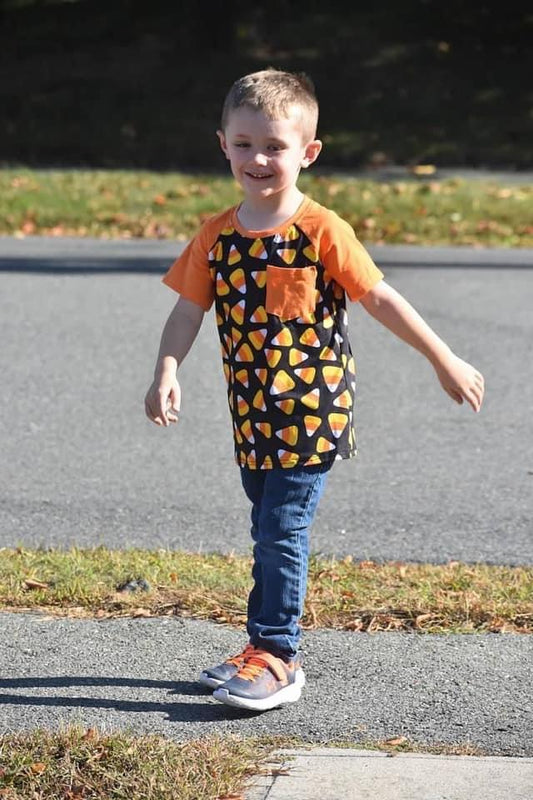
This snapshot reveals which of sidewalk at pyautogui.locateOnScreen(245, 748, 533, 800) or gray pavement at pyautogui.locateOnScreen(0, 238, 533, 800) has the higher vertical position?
gray pavement at pyautogui.locateOnScreen(0, 238, 533, 800)

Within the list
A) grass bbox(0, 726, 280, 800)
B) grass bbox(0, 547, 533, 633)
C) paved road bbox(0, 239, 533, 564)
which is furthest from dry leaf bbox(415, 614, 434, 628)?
grass bbox(0, 726, 280, 800)

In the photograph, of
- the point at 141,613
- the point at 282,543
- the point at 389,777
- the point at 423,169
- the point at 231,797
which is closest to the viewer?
the point at 231,797

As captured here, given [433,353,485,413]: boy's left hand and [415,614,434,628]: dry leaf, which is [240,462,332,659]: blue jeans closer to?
[433,353,485,413]: boy's left hand

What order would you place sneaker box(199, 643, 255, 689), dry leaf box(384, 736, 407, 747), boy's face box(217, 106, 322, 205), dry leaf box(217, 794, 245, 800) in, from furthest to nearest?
1. sneaker box(199, 643, 255, 689)
2. boy's face box(217, 106, 322, 205)
3. dry leaf box(384, 736, 407, 747)
4. dry leaf box(217, 794, 245, 800)

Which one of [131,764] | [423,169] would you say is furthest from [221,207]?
[131,764]

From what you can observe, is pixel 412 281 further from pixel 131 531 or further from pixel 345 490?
pixel 131 531

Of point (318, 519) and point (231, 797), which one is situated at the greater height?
point (318, 519)

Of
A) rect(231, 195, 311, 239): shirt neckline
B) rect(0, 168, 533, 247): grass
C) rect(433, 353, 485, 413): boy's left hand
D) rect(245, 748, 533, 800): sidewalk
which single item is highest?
rect(0, 168, 533, 247): grass

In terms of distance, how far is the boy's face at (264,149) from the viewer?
11.1ft

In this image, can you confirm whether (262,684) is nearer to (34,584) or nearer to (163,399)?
(163,399)

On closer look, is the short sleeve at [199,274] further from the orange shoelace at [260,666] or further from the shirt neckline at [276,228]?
the orange shoelace at [260,666]

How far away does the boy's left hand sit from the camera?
344 cm

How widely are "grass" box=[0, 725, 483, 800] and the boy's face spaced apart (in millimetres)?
1346

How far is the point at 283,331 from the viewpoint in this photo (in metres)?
3.45
